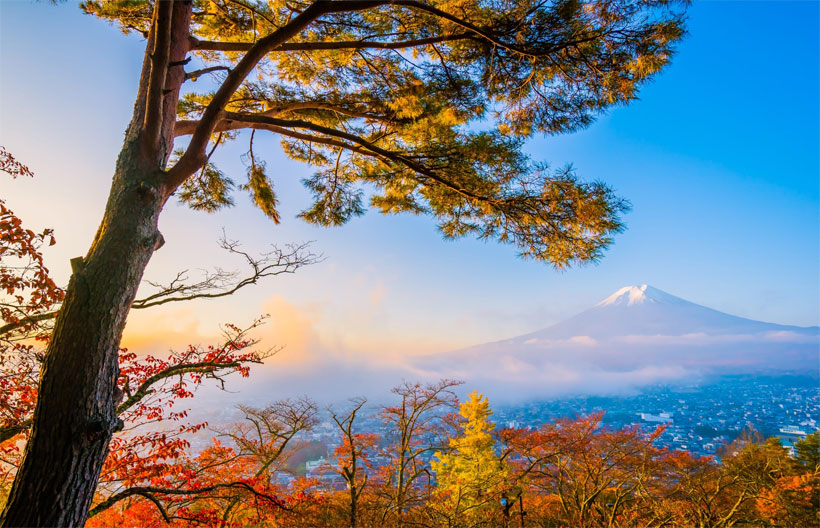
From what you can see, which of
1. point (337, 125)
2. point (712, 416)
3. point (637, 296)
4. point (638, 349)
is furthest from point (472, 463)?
point (638, 349)

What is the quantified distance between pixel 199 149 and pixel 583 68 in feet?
10.5

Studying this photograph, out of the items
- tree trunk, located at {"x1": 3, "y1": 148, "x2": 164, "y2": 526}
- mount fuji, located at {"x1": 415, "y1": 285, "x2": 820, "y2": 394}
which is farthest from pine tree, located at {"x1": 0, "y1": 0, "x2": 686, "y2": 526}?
mount fuji, located at {"x1": 415, "y1": 285, "x2": 820, "y2": 394}

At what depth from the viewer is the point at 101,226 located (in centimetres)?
180

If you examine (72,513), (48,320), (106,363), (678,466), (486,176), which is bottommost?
(678,466)

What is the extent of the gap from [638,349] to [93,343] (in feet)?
759

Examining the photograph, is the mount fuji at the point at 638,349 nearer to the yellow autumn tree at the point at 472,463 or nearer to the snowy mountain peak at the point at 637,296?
the snowy mountain peak at the point at 637,296

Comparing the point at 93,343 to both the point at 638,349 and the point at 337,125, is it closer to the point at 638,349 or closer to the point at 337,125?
the point at 337,125

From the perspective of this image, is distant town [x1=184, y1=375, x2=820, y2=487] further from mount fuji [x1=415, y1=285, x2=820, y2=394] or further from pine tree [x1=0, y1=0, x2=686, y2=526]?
mount fuji [x1=415, y1=285, x2=820, y2=394]

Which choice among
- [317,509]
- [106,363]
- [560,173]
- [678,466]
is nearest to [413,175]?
[560,173]

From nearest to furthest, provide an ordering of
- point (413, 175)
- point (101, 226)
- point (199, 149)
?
point (101, 226) → point (199, 149) → point (413, 175)

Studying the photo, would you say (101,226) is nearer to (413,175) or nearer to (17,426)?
(17,426)

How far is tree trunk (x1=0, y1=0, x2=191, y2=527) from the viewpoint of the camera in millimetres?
1346

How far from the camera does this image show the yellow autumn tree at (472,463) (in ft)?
28.4

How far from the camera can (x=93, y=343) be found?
1.53 m
